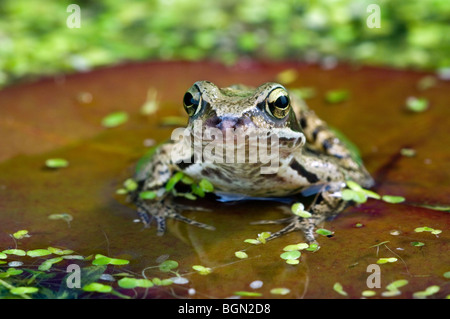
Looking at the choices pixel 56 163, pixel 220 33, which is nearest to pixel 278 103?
pixel 56 163

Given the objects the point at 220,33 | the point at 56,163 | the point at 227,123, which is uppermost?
the point at 220,33

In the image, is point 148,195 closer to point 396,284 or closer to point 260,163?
point 260,163

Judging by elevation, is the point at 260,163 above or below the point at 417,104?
below

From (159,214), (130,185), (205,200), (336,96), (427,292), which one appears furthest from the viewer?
(336,96)

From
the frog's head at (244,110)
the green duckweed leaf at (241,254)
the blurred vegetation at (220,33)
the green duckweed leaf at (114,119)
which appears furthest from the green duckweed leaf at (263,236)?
the blurred vegetation at (220,33)

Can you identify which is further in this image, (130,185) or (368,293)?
(130,185)

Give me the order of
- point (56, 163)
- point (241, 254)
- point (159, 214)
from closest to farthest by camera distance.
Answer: point (241, 254)
point (159, 214)
point (56, 163)
